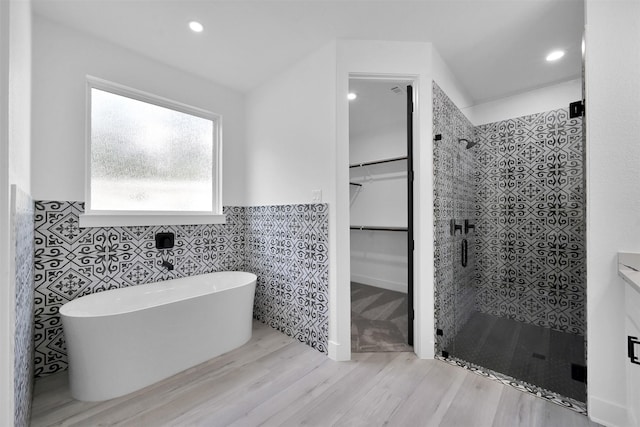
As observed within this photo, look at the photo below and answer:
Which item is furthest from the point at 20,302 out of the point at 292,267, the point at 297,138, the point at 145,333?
the point at 297,138

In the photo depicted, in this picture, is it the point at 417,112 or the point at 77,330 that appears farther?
the point at 417,112

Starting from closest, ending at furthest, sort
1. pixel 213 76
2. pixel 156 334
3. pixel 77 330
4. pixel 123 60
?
pixel 77 330
pixel 156 334
pixel 123 60
pixel 213 76

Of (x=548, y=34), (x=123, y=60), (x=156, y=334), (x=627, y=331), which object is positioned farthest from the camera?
(x=123, y=60)

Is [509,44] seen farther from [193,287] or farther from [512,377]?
[193,287]

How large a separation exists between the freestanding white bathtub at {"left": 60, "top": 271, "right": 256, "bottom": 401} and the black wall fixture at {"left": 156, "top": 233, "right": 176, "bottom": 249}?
326 millimetres

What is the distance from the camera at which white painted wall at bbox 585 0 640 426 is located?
1312 millimetres

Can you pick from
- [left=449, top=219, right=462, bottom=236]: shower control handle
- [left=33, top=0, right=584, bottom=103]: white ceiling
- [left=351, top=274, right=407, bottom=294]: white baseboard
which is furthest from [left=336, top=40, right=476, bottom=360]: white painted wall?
[left=351, top=274, right=407, bottom=294]: white baseboard

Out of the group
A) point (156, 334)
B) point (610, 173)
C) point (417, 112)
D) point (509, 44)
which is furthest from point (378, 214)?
point (156, 334)

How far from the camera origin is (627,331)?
1292 millimetres

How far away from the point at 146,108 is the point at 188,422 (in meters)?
2.47

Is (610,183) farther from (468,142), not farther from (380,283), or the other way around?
(380,283)

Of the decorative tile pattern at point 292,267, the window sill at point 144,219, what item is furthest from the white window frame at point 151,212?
the decorative tile pattern at point 292,267

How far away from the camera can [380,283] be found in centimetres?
389

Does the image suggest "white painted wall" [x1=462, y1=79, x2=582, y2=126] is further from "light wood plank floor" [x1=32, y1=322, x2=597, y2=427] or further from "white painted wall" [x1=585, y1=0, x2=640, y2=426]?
"light wood plank floor" [x1=32, y1=322, x2=597, y2=427]
